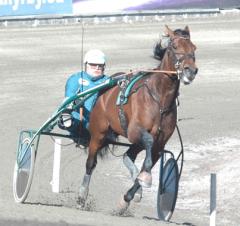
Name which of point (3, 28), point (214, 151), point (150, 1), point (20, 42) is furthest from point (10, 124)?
point (150, 1)

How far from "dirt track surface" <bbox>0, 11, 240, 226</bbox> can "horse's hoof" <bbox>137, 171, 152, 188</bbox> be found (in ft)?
1.11

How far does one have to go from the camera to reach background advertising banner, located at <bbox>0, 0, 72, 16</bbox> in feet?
74.1

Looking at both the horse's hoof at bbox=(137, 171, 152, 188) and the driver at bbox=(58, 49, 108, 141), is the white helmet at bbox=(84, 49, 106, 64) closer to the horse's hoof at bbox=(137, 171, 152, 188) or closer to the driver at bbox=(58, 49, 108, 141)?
the driver at bbox=(58, 49, 108, 141)

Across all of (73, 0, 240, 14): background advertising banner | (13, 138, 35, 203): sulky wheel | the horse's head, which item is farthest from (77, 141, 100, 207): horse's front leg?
(73, 0, 240, 14): background advertising banner

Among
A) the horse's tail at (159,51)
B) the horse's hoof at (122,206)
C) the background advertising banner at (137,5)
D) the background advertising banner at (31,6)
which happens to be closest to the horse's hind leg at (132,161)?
the horse's hoof at (122,206)

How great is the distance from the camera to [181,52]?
7441mm

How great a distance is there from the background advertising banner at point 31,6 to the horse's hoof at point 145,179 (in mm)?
15565

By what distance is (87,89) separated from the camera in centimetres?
873

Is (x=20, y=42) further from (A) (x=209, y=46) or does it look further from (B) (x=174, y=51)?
(B) (x=174, y=51)

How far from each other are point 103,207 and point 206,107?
19.1 feet

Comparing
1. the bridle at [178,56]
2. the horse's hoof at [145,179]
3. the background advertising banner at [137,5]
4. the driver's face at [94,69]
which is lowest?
the horse's hoof at [145,179]

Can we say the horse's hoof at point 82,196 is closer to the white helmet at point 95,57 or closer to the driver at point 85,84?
the driver at point 85,84

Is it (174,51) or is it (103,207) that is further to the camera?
(103,207)

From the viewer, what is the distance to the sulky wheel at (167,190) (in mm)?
8352
